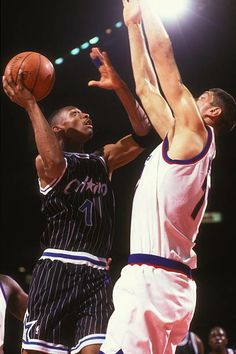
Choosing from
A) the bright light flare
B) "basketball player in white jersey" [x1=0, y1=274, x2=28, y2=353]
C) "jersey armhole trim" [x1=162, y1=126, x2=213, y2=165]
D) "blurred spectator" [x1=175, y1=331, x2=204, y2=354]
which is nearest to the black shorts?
"basketball player in white jersey" [x1=0, y1=274, x2=28, y2=353]

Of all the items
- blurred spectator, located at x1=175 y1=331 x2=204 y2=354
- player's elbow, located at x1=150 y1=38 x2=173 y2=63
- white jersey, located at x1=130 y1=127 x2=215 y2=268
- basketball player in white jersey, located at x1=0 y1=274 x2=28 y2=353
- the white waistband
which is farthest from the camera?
blurred spectator, located at x1=175 y1=331 x2=204 y2=354

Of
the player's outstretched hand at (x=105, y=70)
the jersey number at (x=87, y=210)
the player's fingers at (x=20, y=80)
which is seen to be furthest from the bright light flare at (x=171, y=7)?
the jersey number at (x=87, y=210)

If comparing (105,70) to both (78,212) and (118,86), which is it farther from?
(78,212)

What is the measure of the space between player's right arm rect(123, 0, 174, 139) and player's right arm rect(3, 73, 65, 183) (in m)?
0.69

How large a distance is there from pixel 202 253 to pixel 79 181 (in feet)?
37.9

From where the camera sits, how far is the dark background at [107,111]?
9.53m

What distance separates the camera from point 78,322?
3719mm

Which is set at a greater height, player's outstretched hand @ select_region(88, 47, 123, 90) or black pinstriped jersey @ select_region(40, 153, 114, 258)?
player's outstretched hand @ select_region(88, 47, 123, 90)

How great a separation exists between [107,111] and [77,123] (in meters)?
7.20

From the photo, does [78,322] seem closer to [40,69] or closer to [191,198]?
[191,198]

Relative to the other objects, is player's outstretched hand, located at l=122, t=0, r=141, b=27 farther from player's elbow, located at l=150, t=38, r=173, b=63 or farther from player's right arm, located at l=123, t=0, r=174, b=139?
player's elbow, located at l=150, t=38, r=173, b=63

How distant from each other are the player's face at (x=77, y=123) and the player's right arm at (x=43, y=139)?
383 millimetres

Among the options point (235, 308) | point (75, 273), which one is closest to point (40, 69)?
point (75, 273)

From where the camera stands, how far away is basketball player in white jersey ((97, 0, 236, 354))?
2816 mm
